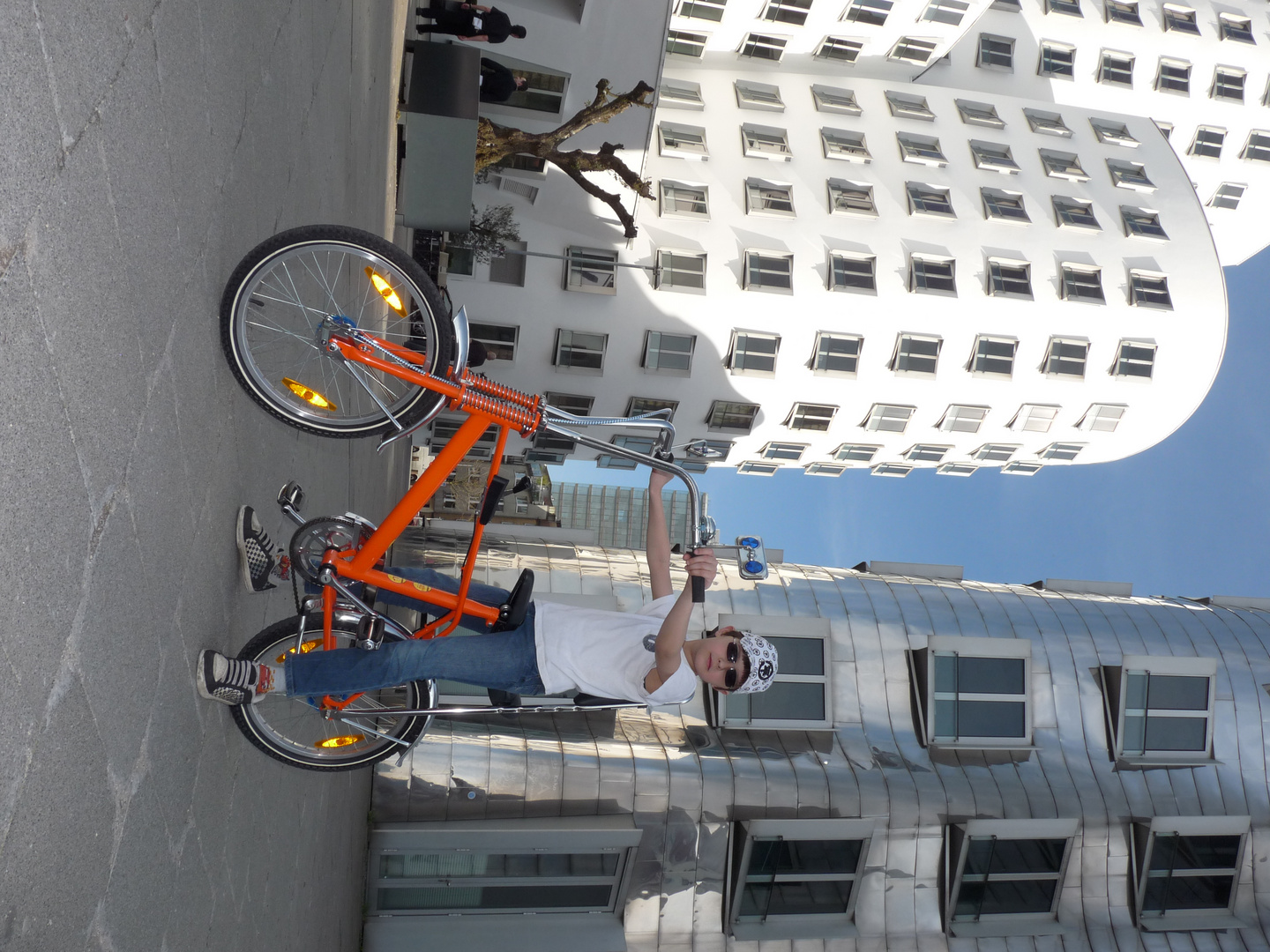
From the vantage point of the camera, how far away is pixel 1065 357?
25156 mm

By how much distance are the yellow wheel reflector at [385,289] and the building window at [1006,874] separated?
10.0m

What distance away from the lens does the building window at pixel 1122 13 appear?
32.9m

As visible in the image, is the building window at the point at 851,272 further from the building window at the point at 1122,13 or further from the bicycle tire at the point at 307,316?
the building window at the point at 1122,13

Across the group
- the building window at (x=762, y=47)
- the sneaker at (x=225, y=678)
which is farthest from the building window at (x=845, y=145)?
the sneaker at (x=225, y=678)

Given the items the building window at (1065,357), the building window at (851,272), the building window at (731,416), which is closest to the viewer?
the building window at (851,272)

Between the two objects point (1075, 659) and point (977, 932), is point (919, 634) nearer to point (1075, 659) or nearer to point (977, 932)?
point (1075, 659)

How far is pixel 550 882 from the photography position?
1028 cm

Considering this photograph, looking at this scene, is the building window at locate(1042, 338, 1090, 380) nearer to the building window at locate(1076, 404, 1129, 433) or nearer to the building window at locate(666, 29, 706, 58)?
the building window at locate(1076, 404, 1129, 433)

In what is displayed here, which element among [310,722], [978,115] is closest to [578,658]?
[310,722]

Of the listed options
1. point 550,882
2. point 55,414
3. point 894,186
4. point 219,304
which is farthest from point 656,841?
point 894,186

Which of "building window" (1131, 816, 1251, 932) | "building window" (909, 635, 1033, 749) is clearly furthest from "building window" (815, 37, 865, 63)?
"building window" (1131, 816, 1251, 932)

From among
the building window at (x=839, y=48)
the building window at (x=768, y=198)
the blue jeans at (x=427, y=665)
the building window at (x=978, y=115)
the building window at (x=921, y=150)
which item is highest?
the building window at (x=839, y=48)

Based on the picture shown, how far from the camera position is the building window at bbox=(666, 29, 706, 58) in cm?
2558

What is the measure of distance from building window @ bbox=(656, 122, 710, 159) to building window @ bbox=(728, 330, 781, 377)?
5254 mm
